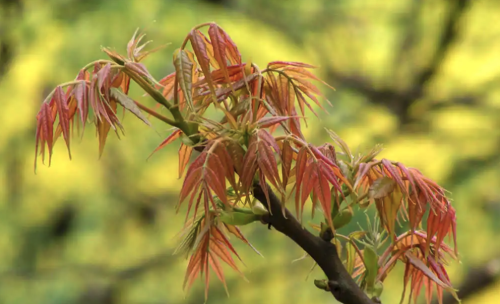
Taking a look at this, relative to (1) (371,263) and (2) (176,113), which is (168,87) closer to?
(2) (176,113)

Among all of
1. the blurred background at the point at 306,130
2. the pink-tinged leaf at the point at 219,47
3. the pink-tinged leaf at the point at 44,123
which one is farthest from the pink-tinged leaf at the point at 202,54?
the blurred background at the point at 306,130

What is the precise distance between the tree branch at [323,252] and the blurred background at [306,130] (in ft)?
4.72

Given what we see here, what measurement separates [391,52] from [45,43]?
1.31 metres

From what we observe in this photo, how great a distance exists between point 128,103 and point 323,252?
158mm

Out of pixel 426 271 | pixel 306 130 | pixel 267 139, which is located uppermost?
pixel 267 139

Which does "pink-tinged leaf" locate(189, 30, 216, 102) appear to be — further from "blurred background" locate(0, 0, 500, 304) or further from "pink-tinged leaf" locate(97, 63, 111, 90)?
"blurred background" locate(0, 0, 500, 304)

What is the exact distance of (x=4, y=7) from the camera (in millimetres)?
2188

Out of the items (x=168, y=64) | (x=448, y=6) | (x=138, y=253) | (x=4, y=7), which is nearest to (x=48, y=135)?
(x=168, y=64)

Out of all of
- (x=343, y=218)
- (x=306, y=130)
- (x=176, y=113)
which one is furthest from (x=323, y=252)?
(x=306, y=130)

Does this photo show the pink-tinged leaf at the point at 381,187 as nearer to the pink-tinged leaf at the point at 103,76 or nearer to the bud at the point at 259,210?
the bud at the point at 259,210

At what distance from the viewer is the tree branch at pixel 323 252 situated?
1.22 ft

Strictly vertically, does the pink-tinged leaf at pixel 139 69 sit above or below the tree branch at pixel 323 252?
above

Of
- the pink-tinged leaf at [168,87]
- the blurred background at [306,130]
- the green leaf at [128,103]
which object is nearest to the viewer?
the green leaf at [128,103]

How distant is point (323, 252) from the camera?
384mm
